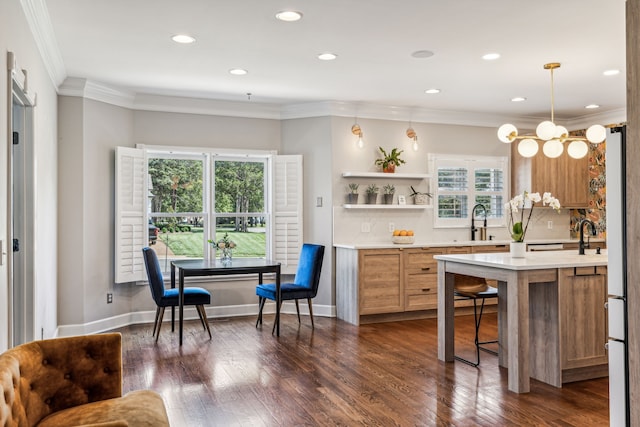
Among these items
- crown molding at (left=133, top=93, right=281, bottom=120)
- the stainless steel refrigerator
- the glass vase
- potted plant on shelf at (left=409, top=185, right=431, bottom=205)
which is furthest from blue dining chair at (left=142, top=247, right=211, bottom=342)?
the stainless steel refrigerator

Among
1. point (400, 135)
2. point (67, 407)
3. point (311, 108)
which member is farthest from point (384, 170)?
point (67, 407)

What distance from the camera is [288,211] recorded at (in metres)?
6.49

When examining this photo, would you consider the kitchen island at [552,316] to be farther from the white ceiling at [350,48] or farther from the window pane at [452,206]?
the window pane at [452,206]

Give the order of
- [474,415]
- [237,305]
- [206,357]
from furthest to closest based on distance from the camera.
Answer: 1. [237,305]
2. [206,357]
3. [474,415]

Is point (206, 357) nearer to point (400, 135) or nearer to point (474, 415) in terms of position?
point (474, 415)

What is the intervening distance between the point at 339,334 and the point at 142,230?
97.0 inches

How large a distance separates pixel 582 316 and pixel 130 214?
448cm

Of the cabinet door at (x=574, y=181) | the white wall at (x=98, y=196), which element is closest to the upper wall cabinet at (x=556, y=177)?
the cabinet door at (x=574, y=181)

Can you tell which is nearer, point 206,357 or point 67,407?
point 67,407

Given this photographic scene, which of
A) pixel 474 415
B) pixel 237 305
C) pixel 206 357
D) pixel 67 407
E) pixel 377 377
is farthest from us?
pixel 237 305

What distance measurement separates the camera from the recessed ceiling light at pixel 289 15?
355 cm

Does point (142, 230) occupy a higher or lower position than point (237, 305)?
higher

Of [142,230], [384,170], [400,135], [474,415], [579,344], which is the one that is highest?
[400,135]

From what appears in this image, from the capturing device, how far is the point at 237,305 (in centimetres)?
644
